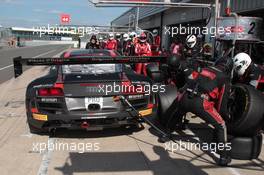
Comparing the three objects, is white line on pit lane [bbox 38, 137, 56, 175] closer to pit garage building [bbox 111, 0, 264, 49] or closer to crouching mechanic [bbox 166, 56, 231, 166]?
crouching mechanic [bbox 166, 56, 231, 166]

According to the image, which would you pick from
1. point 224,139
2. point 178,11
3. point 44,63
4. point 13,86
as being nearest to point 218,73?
point 224,139

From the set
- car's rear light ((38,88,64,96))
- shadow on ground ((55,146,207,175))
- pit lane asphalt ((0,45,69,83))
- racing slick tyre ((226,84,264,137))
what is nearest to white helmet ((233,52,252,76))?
racing slick tyre ((226,84,264,137))

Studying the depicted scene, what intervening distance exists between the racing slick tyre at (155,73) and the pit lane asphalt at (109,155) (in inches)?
90.6

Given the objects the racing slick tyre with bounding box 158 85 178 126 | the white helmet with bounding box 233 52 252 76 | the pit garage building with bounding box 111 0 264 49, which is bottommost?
the racing slick tyre with bounding box 158 85 178 126

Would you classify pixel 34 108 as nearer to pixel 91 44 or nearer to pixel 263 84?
pixel 263 84

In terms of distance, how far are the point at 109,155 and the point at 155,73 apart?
4.18 metres

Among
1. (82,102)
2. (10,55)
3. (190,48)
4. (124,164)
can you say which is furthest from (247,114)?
(10,55)

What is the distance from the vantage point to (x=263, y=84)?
596cm

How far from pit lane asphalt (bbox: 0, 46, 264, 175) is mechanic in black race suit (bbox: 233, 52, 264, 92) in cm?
106

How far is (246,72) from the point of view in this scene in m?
5.42

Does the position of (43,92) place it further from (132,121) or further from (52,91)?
(132,121)

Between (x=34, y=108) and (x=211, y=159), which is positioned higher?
(x=34, y=108)

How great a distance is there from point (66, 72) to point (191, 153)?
2427 millimetres

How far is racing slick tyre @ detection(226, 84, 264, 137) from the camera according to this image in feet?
15.2
